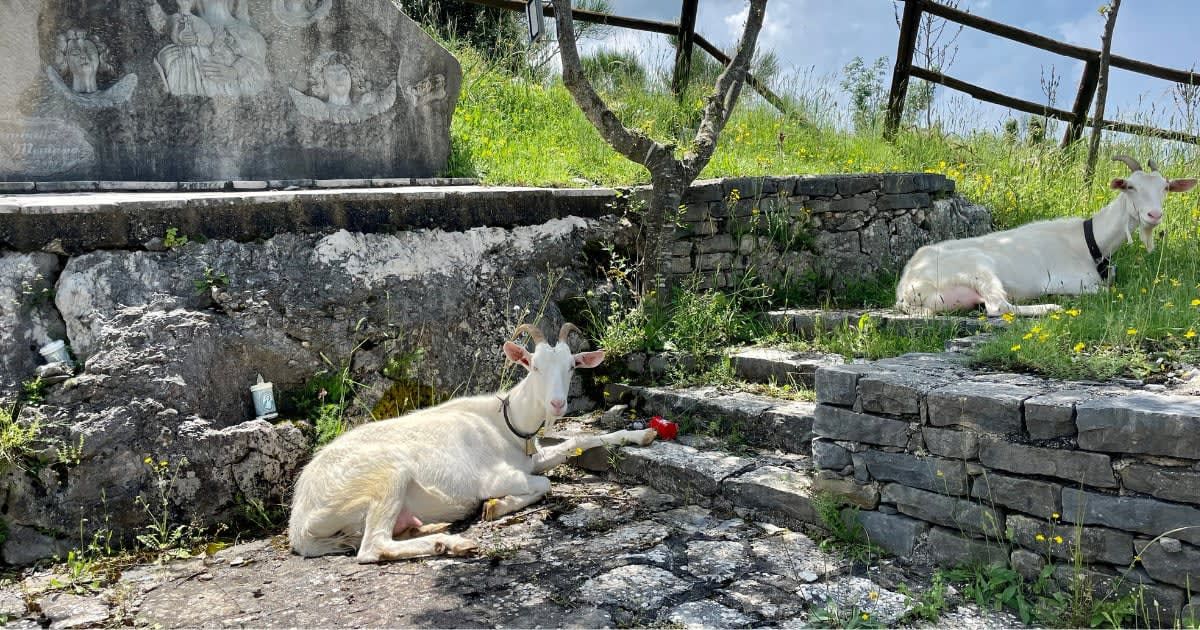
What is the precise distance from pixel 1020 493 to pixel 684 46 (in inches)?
345

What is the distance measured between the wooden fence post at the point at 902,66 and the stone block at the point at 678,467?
6.89 m

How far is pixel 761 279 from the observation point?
7582 mm

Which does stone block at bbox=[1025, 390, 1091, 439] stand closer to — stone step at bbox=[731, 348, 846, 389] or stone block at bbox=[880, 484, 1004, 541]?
stone block at bbox=[880, 484, 1004, 541]

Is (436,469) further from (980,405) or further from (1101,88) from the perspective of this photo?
(1101,88)

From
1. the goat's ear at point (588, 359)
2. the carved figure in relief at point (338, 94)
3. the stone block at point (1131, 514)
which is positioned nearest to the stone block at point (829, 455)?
the stone block at point (1131, 514)

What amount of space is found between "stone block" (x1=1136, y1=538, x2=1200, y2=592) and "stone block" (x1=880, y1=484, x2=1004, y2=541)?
579mm

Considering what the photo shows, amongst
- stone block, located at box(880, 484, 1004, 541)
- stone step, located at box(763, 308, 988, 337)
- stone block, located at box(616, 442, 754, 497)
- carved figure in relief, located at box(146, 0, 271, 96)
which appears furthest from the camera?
carved figure in relief, located at box(146, 0, 271, 96)

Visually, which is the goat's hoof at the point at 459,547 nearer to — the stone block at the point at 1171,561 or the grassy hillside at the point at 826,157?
the stone block at the point at 1171,561

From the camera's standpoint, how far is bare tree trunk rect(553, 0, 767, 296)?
6.86m

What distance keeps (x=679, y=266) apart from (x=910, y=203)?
2535 mm

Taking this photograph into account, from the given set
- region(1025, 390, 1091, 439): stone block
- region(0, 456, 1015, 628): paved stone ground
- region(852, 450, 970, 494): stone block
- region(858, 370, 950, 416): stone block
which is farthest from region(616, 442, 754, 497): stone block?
region(1025, 390, 1091, 439): stone block

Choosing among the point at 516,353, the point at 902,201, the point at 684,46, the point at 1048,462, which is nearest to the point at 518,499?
the point at 516,353

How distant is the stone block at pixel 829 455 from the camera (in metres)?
4.48

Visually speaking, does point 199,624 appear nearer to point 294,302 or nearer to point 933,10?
point 294,302
